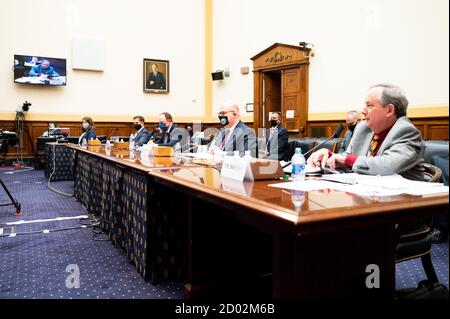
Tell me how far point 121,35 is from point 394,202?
10.3 m

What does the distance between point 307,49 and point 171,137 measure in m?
3.26

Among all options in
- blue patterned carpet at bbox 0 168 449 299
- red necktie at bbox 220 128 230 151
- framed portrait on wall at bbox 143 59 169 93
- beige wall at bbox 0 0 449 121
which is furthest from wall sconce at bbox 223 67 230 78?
blue patterned carpet at bbox 0 168 449 299

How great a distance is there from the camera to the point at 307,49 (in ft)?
25.9

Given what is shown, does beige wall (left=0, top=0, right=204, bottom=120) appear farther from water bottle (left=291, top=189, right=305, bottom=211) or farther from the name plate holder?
water bottle (left=291, top=189, right=305, bottom=211)

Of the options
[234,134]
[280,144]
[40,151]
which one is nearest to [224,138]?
[234,134]

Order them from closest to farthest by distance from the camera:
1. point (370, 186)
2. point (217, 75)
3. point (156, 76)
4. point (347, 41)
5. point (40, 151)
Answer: point (370, 186) < point (347, 41) < point (40, 151) < point (217, 75) < point (156, 76)

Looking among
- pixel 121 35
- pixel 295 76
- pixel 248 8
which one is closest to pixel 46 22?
pixel 121 35

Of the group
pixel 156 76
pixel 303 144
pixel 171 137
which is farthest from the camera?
pixel 156 76

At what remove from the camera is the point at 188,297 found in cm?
213

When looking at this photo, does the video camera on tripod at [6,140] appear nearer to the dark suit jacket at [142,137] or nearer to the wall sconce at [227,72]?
the dark suit jacket at [142,137]

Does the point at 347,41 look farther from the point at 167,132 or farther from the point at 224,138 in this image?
the point at 224,138

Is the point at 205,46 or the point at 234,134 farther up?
the point at 205,46

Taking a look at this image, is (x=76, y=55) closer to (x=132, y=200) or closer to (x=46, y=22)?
(x=46, y=22)

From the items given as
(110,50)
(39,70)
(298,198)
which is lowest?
(298,198)
